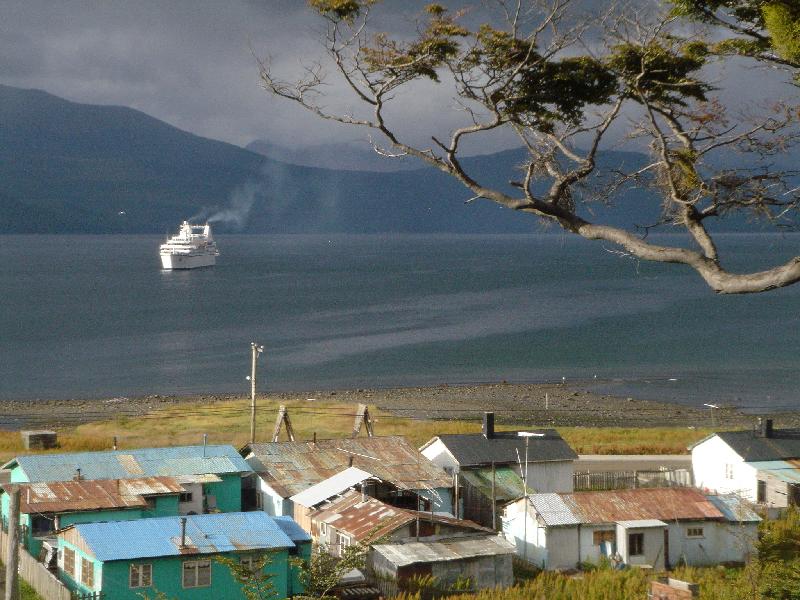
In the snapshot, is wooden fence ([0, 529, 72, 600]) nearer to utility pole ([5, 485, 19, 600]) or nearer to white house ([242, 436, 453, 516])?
utility pole ([5, 485, 19, 600])

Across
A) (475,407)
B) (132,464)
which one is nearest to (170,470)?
(132,464)

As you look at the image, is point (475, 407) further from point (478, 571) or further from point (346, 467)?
point (478, 571)

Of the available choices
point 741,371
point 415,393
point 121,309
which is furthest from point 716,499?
point 121,309

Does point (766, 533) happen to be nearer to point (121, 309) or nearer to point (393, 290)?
point (121, 309)

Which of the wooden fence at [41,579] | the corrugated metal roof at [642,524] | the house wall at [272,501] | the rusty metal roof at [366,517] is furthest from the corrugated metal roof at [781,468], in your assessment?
the wooden fence at [41,579]

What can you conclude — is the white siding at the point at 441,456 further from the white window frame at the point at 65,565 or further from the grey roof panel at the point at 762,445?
the white window frame at the point at 65,565
